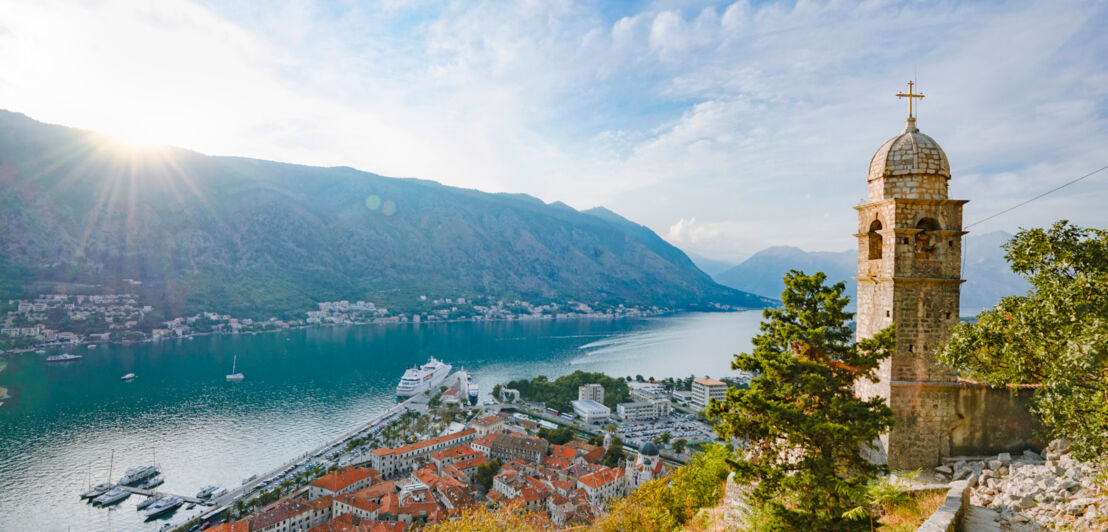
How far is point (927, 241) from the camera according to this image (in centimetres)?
846

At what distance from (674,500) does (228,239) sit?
5918 inches

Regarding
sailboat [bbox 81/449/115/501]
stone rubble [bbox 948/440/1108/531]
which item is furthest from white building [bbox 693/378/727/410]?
sailboat [bbox 81/449/115/501]

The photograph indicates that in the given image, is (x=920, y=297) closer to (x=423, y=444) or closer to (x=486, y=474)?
(x=486, y=474)

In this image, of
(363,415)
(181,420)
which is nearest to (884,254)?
(363,415)

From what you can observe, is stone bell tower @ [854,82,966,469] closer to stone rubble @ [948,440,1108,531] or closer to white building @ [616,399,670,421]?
stone rubble @ [948,440,1108,531]

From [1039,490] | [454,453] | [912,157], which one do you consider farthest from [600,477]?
[912,157]

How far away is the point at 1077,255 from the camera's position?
19.0 feet

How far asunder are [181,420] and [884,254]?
4796 centimetres

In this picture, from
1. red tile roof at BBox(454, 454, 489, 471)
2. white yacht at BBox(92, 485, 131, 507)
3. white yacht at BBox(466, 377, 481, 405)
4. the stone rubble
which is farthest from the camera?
white yacht at BBox(466, 377, 481, 405)

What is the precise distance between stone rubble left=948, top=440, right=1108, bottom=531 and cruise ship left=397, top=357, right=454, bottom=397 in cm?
4906

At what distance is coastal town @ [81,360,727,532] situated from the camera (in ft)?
76.3

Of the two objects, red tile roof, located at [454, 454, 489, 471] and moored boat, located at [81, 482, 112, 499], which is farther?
red tile roof, located at [454, 454, 489, 471]

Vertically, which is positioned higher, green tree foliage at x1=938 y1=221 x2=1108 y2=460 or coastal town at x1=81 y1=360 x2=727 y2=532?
green tree foliage at x1=938 y1=221 x2=1108 y2=460

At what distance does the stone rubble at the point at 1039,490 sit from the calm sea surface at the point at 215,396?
3119 cm
